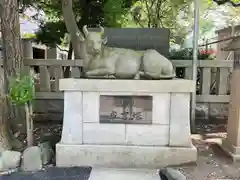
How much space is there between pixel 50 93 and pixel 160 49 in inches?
111

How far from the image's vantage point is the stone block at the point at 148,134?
3539 millimetres

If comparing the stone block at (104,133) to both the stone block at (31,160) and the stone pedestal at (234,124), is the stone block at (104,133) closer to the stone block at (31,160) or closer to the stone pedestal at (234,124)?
the stone block at (31,160)

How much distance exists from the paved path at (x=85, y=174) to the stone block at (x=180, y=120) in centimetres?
52

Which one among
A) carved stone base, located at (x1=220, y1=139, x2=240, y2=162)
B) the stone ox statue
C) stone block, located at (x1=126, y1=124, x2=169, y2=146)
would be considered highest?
the stone ox statue

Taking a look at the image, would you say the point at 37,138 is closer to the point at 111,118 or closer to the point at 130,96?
the point at 111,118

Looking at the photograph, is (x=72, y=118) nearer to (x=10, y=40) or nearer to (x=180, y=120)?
(x=180, y=120)

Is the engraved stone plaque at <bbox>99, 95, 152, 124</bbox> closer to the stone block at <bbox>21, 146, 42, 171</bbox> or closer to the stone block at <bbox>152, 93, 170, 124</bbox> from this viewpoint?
the stone block at <bbox>152, 93, 170, 124</bbox>

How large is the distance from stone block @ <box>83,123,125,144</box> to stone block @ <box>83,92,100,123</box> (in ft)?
0.28

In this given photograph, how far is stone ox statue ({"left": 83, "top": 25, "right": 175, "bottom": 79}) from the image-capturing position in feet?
11.8

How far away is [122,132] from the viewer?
3.55 meters

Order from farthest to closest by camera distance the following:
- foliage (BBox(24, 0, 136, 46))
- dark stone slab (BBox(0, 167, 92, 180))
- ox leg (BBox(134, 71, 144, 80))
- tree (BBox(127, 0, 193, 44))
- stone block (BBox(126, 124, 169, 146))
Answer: tree (BBox(127, 0, 193, 44))
foliage (BBox(24, 0, 136, 46))
ox leg (BBox(134, 71, 144, 80))
stone block (BBox(126, 124, 169, 146))
dark stone slab (BBox(0, 167, 92, 180))

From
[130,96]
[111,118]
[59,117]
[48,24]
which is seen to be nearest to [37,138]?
[59,117]

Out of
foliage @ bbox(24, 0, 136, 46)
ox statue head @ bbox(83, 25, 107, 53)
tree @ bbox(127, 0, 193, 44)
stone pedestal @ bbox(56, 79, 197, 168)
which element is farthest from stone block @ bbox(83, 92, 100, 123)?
tree @ bbox(127, 0, 193, 44)

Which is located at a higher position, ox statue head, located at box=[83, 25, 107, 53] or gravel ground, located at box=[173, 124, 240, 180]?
ox statue head, located at box=[83, 25, 107, 53]
